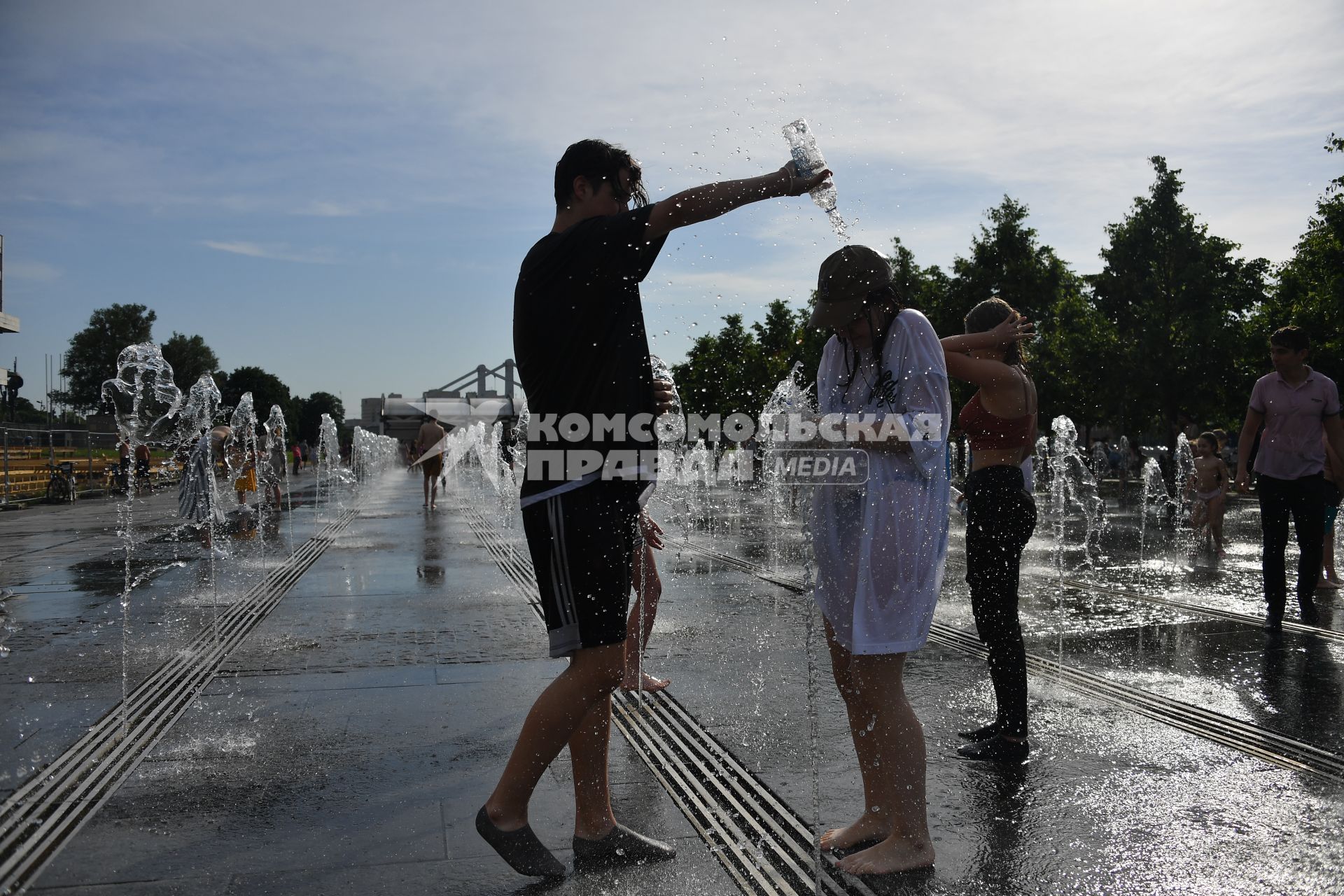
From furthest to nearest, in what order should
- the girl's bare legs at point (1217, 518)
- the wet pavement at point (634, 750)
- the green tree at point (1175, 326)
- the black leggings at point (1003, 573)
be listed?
1. the green tree at point (1175, 326)
2. the girl's bare legs at point (1217, 518)
3. the black leggings at point (1003, 573)
4. the wet pavement at point (634, 750)

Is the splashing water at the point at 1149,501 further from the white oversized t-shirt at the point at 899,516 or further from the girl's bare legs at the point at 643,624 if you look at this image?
the white oversized t-shirt at the point at 899,516

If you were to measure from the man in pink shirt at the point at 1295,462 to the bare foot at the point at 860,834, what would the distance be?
434cm

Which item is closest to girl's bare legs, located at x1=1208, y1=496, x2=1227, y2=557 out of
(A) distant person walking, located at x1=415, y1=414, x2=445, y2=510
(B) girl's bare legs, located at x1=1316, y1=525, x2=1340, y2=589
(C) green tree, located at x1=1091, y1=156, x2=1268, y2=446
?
(B) girl's bare legs, located at x1=1316, y1=525, x2=1340, y2=589

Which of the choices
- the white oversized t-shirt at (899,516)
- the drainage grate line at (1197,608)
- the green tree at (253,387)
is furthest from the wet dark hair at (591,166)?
the green tree at (253,387)

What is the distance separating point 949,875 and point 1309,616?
4899 mm

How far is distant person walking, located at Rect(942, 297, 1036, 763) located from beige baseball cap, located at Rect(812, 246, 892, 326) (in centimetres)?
92

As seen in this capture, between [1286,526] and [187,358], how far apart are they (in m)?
105

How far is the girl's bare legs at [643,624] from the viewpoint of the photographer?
14.7 feet

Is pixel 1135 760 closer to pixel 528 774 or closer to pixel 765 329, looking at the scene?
pixel 528 774

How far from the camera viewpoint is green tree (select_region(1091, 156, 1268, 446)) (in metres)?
29.5

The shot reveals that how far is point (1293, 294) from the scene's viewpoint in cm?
2844

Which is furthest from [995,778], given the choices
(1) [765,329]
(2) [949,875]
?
(1) [765,329]

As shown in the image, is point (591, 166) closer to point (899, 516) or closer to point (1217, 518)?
point (899, 516)

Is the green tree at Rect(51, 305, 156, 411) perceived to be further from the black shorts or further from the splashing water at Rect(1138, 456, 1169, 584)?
the black shorts
